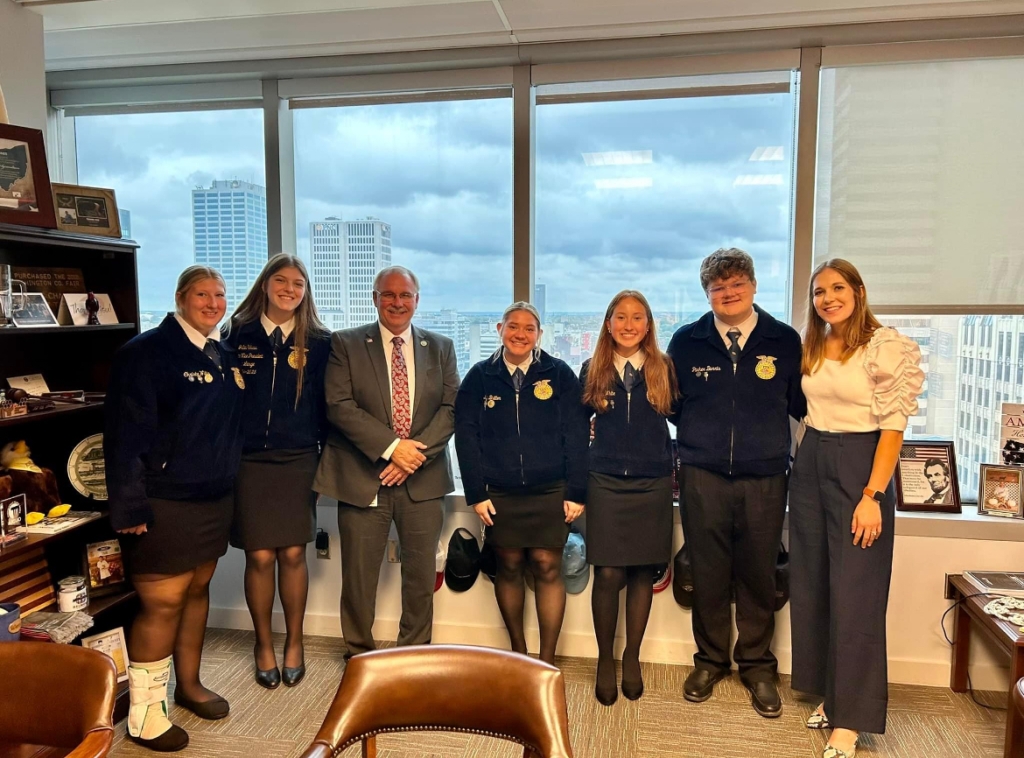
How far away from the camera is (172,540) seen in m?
2.27

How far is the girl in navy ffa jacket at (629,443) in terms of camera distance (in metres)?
2.49

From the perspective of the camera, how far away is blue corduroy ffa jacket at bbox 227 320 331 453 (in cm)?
255

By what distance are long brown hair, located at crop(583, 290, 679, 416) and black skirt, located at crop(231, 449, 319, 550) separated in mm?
1185

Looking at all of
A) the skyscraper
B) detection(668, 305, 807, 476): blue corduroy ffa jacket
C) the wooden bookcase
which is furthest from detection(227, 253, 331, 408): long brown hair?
detection(668, 305, 807, 476): blue corduroy ffa jacket

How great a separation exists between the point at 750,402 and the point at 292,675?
212 centimetres

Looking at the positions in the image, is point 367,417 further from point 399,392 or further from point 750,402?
point 750,402

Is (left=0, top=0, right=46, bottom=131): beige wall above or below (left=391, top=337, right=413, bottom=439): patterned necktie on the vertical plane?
above

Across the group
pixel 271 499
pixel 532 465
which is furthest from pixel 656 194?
pixel 271 499

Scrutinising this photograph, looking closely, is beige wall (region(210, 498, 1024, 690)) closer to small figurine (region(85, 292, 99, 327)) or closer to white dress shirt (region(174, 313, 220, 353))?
white dress shirt (region(174, 313, 220, 353))

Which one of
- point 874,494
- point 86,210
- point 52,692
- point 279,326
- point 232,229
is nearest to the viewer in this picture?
point 52,692

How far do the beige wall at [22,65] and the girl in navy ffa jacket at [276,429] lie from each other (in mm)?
1155

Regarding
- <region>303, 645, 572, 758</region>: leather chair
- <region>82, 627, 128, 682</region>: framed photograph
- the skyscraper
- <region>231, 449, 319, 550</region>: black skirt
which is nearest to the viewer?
<region>303, 645, 572, 758</region>: leather chair

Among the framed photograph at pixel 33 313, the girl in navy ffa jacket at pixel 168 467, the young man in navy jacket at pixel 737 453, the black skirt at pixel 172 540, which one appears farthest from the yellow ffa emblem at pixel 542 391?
the framed photograph at pixel 33 313

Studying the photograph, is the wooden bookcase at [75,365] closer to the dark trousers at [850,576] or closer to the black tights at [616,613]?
the black tights at [616,613]
